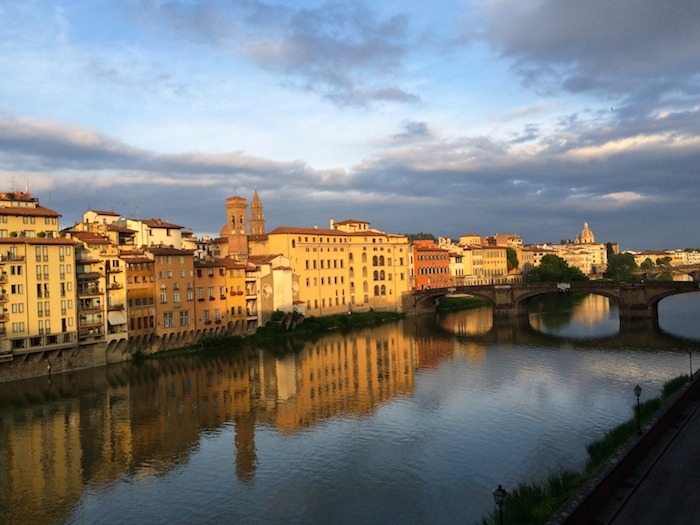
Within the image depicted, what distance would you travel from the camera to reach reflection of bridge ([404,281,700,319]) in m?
63.8

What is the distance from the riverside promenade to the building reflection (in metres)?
12.7

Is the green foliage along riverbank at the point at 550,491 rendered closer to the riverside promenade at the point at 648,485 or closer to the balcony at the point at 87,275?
the riverside promenade at the point at 648,485

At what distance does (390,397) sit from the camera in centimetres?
3566

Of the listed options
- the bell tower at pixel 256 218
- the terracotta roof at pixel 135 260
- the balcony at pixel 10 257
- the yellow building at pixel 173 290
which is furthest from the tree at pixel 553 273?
the balcony at pixel 10 257

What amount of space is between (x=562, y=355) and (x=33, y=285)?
37369 millimetres

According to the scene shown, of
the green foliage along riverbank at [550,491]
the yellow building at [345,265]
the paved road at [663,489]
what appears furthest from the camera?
the yellow building at [345,265]

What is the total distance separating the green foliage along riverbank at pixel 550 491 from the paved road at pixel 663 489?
1.25 m

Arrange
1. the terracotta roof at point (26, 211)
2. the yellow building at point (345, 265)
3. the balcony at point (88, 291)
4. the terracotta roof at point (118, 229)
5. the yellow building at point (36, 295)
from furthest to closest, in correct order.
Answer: the yellow building at point (345, 265) < the terracotta roof at point (118, 229) < the balcony at point (88, 291) < the terracotta roof at point (26, 211) < the yellow building at point (36, 295)

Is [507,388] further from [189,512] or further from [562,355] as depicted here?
[189,512]

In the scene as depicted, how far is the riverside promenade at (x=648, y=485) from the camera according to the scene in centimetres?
1491

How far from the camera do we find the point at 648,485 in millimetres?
16938

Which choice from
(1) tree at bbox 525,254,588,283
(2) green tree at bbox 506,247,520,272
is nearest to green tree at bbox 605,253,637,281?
(2) green tree at bbox 506,247,520,272

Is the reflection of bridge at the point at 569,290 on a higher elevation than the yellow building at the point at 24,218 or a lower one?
lower

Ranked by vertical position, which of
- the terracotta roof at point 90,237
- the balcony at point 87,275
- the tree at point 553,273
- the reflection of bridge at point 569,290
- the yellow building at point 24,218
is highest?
the yellow building at point 24,218
